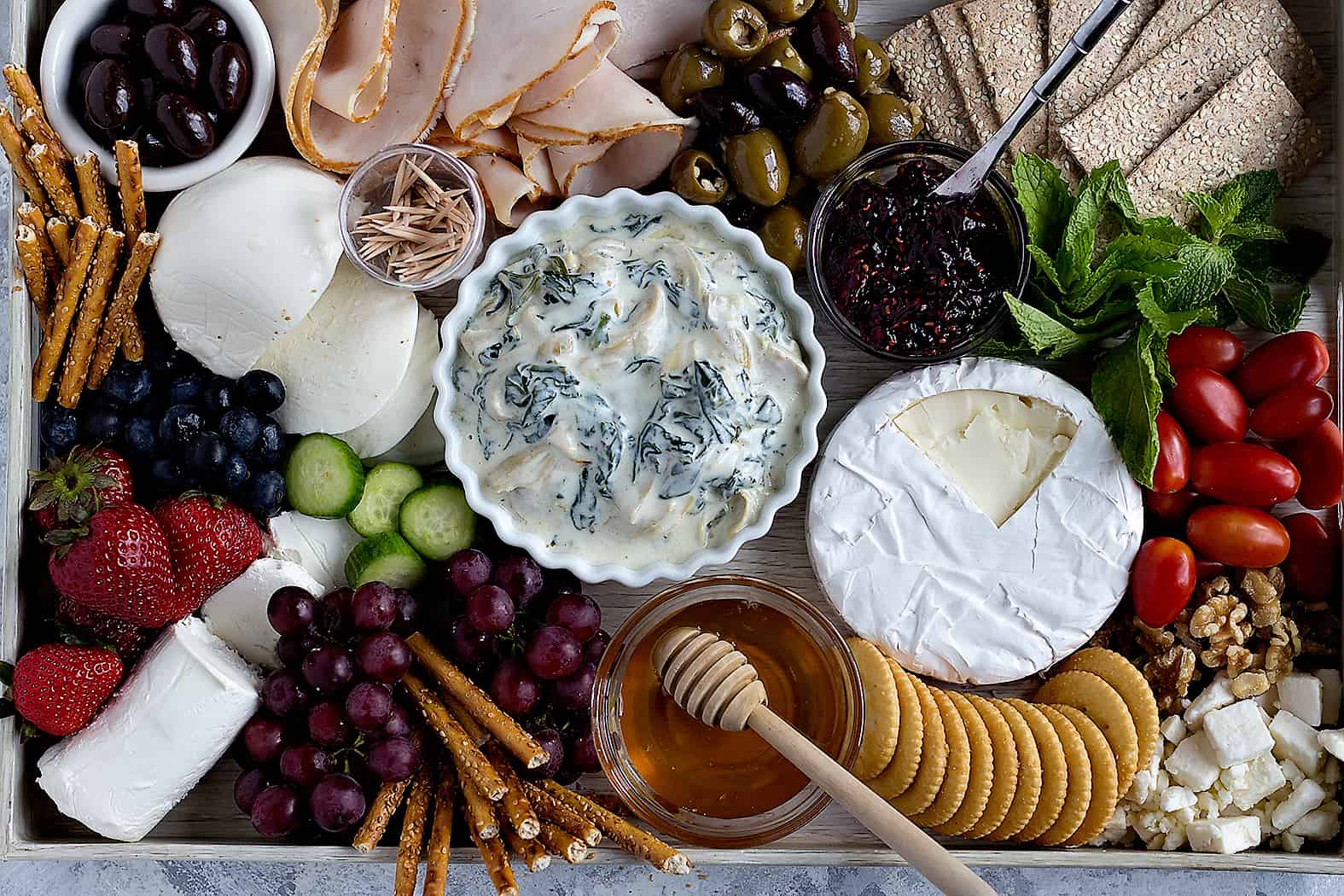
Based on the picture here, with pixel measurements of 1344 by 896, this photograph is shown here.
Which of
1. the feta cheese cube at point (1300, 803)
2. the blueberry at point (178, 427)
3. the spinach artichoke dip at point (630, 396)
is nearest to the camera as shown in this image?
the spinach artichoke dip at point (630, 396)

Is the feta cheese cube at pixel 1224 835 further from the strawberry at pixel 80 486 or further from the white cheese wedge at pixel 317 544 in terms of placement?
the strawberry at pixel 80 486

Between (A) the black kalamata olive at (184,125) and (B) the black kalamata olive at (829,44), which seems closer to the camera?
(A) the black kalamata olive at (184,125)

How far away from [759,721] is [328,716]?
646 mm

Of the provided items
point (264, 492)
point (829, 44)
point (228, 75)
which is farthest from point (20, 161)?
point (829, 44)

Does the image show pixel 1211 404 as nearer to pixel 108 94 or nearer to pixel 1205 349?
pixel 1205 349

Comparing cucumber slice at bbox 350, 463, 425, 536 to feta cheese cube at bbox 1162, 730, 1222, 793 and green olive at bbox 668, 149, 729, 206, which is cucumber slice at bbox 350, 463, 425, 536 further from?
feta cheese cube at bbox 1162, 730, 1222, 793

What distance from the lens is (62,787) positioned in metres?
1.65

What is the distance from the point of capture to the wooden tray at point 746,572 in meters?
1.71

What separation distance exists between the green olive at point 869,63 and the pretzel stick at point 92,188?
1.21m

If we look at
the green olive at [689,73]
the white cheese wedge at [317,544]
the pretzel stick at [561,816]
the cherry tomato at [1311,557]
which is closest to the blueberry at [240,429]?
the white cheese wedge at [317,544]

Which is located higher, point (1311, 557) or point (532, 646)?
point (532, 646)

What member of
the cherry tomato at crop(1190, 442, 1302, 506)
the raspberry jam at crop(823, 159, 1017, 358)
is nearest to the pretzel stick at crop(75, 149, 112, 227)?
the raspberry jam at crop(823, 159, 1017, 358)

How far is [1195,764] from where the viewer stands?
5.79 ft

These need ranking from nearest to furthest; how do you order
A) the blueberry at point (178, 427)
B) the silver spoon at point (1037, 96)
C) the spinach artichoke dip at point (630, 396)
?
the silver spoon at point (1037, 96) < the spinach artichoke dip at point (630, 396) < the blueberry at point (178, 427)
